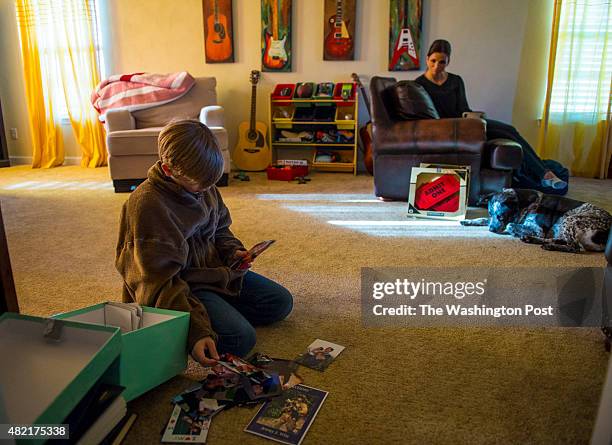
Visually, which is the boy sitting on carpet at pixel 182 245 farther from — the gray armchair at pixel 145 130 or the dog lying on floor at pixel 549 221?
the gray armchair at pixel 145 130

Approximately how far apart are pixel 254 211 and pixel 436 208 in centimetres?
112

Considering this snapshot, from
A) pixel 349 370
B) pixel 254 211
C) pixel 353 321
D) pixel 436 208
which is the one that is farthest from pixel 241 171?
pixel 349 370

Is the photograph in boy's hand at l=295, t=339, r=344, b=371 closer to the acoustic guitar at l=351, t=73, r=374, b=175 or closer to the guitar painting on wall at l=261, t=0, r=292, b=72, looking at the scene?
the acoustic guitar at l=351, t=73, r=374, b=175

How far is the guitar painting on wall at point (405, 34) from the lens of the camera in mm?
4344

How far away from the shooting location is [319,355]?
1378 millimetres

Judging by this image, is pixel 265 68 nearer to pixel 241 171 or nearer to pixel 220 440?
pixel 241 171

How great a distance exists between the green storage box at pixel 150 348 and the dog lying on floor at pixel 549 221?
6.09 feet

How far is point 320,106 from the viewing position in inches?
182

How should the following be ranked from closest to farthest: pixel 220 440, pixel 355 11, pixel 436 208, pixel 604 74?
pixel 220 440 → pixel 436 208 → pixel 604 74 → pixel 355 11

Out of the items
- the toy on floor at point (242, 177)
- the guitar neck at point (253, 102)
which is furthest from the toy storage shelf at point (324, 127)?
the toy on floor at point (242, 177)

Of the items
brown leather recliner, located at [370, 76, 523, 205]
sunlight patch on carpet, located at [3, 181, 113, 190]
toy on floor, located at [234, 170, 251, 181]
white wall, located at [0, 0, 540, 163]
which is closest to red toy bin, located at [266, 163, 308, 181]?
toy on floor, located at [234, 170, 251, 181]

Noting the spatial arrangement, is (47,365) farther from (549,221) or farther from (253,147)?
(253,147)

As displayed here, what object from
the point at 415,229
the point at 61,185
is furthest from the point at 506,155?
the point at 61,185

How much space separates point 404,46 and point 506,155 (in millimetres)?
1870
